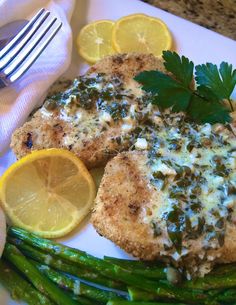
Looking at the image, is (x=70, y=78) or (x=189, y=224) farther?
(x=70, y=78)

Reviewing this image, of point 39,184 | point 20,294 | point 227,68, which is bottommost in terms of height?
point 20,294

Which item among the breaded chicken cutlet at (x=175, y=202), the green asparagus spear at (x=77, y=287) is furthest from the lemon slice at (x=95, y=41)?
the green asparagus spear at (x=77, y=287)

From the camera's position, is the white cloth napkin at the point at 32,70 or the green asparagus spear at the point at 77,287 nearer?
the green asparagus spear at the point at 77,287

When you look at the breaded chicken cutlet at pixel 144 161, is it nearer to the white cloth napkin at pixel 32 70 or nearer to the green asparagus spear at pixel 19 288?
the white cloth napkin at pixel 32 70

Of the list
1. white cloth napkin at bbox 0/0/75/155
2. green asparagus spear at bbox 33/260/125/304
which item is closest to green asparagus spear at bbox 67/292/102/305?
green asparagus spear at bbox 33/260/125/304

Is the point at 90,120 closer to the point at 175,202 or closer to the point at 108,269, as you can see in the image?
the point at 175,202

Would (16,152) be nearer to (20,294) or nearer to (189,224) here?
(20,294)

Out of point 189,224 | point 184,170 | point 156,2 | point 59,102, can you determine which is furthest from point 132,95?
point 156,2
